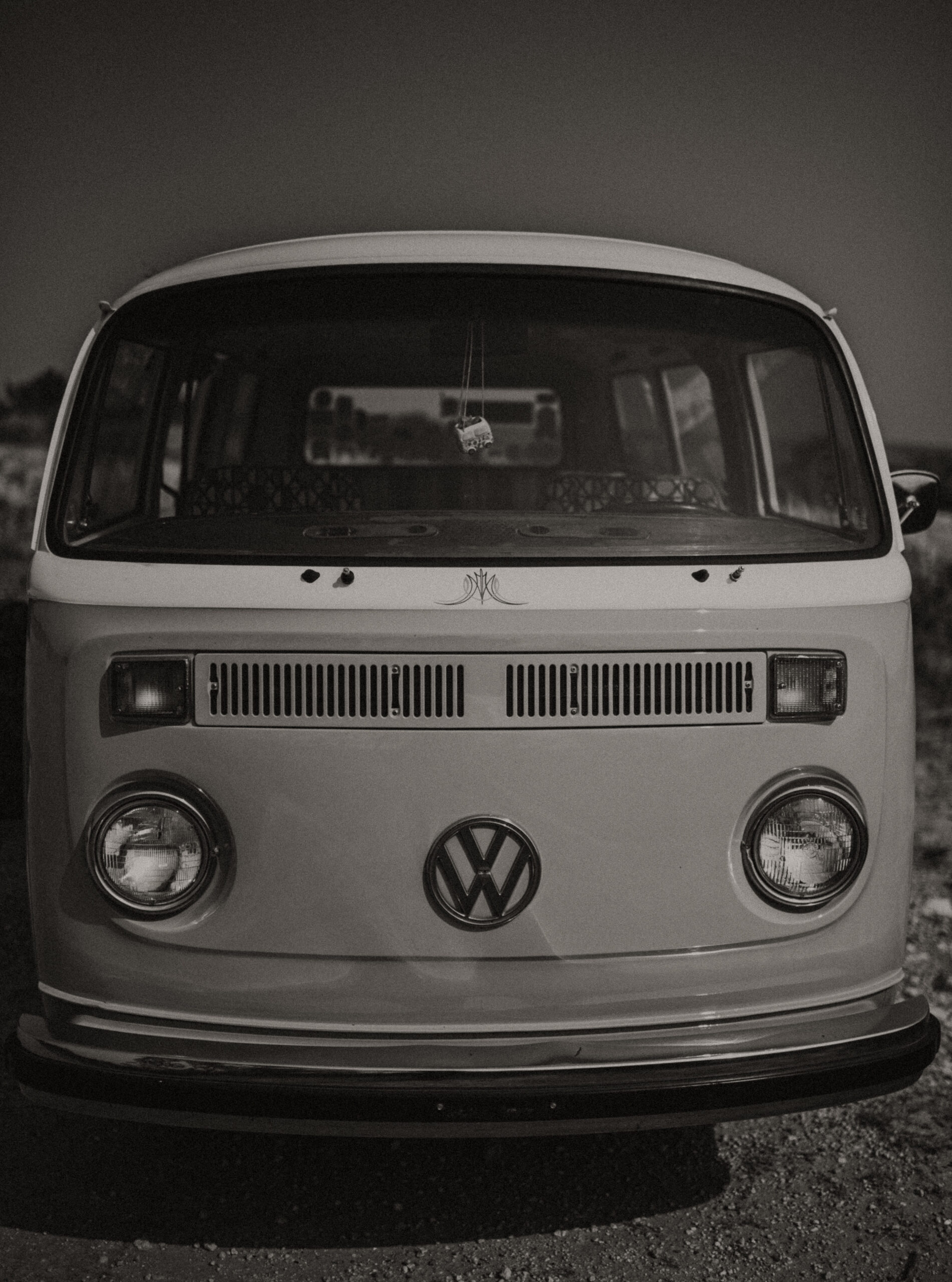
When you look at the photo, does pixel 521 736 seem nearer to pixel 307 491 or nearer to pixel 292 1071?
pixel 292 1071

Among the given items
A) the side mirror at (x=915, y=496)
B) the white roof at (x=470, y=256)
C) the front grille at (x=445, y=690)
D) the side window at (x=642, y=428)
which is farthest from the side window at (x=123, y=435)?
the side mirror at (x=915, y=496)

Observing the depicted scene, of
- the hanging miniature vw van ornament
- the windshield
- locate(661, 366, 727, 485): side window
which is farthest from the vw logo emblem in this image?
locate(661, 366, 727, 485): side window

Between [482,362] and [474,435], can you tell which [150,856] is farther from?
[482,362]

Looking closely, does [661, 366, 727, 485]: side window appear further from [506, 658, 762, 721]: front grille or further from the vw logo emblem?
the vw logo emblem

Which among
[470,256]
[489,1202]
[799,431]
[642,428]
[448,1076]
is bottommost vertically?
Answer: [489,1202]

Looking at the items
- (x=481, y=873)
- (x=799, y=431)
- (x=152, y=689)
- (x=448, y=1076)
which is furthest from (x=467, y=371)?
(x=448, y=1076)

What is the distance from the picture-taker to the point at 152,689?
228 cm

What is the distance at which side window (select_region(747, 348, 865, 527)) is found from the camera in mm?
2910

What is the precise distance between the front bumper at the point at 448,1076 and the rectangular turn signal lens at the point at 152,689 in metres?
0.60

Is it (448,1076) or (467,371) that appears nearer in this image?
(448,1076)

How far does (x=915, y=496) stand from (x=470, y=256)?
125 centimetres

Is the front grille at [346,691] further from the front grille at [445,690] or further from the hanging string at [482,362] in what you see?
the hanging string at [482,362]

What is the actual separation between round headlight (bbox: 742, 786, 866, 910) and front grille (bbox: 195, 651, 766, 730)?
0.29m

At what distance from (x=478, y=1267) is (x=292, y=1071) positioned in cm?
69
